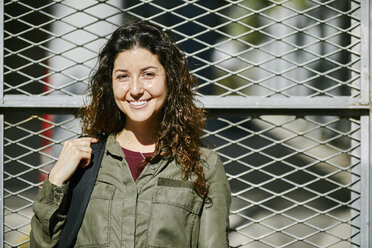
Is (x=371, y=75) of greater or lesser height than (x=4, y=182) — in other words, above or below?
above

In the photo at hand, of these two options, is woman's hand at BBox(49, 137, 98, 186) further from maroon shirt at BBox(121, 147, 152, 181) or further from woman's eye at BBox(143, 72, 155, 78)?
woman's eye at BBox(143, 72, 155, 78)

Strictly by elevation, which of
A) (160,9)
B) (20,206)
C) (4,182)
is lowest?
(20,206)

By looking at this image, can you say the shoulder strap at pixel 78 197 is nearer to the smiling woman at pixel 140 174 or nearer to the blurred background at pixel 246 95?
the smiling woman at pixel 140 174

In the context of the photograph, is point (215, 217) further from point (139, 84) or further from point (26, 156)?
point (26, 156)

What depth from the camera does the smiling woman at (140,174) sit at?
1785mm

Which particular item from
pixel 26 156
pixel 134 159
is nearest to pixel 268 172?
pixel 134 159

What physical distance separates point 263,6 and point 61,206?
5.93 ft

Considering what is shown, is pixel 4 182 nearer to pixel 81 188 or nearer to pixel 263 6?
pixel 81 188

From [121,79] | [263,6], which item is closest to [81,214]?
[121,79]

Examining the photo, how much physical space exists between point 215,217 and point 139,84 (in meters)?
0.74

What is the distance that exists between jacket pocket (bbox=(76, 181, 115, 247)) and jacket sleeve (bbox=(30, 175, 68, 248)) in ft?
0.36

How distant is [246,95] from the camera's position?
2611 millimetres

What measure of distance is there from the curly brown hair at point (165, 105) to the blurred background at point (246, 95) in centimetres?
52

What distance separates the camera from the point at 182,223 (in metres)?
1.83
